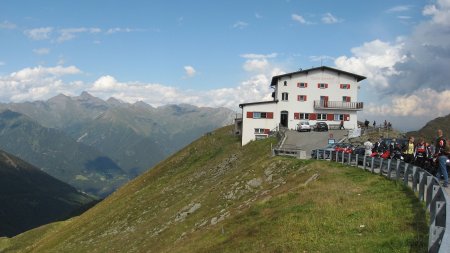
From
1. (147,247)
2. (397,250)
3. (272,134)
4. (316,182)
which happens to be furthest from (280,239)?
(272,134)

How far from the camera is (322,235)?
53.4ft

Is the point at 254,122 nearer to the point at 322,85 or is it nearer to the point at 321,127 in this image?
the point at 321,127

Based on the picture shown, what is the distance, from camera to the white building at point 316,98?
77062 mm

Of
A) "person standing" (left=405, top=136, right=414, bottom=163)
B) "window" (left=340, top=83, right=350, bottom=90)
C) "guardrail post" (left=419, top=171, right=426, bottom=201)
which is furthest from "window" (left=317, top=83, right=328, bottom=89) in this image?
"guardrail post" (left=419, top=171, right=426, bottom=201)

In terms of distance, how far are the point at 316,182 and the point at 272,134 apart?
43377mm

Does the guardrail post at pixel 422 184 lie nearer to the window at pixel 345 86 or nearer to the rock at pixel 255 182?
the rock at pixel 255 182

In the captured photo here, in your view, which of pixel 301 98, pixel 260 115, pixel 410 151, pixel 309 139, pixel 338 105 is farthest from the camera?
pixel 338 105

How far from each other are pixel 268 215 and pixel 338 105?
59.7m

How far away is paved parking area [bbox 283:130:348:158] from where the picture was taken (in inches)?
2203

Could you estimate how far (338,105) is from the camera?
258 ft

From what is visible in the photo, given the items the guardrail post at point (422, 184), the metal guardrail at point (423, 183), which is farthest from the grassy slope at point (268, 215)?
the metal guardrail at point (423, 183)

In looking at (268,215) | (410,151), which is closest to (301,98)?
(410,151)

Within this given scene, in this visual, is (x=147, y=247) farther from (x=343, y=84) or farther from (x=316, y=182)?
(x=343, y=84)

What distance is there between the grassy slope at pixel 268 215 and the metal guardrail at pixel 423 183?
2.37ft
